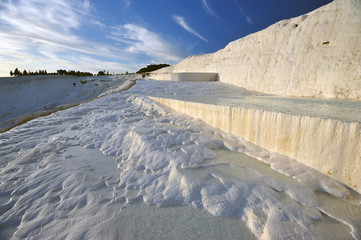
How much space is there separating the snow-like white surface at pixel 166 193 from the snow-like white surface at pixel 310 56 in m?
4.14

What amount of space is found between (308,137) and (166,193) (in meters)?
1.77

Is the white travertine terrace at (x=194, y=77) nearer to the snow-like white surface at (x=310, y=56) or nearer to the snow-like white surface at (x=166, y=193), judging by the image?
the snow-like white surface at (x=310, y=56)

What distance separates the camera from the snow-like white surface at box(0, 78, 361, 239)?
1.38m

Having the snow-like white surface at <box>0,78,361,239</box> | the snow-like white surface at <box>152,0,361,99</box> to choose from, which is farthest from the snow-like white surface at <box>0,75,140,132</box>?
the snow-like white surface at <box>152,0,361,99</box>

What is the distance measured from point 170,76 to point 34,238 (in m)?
13.6

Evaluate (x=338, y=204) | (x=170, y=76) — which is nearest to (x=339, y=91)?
(x=338, y=204)

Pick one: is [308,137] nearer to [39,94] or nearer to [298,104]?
[298,104]

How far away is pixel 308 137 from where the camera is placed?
78.9 inches

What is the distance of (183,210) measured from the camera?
5.17 feet

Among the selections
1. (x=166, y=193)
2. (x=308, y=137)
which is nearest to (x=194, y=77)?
(x=308, y=137)

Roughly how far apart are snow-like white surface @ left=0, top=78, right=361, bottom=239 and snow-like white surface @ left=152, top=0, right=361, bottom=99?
13.6 feet

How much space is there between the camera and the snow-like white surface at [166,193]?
1375 millimetres

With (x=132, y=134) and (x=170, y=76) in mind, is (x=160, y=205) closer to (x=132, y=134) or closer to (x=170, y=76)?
(x=132, y=134)

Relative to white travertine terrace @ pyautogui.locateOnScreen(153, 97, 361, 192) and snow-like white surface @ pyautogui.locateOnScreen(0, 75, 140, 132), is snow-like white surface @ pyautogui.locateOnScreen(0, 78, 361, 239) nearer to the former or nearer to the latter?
white travertine terrace @ pyautogui.locateOnScreen(153, 97, 361, 192)
